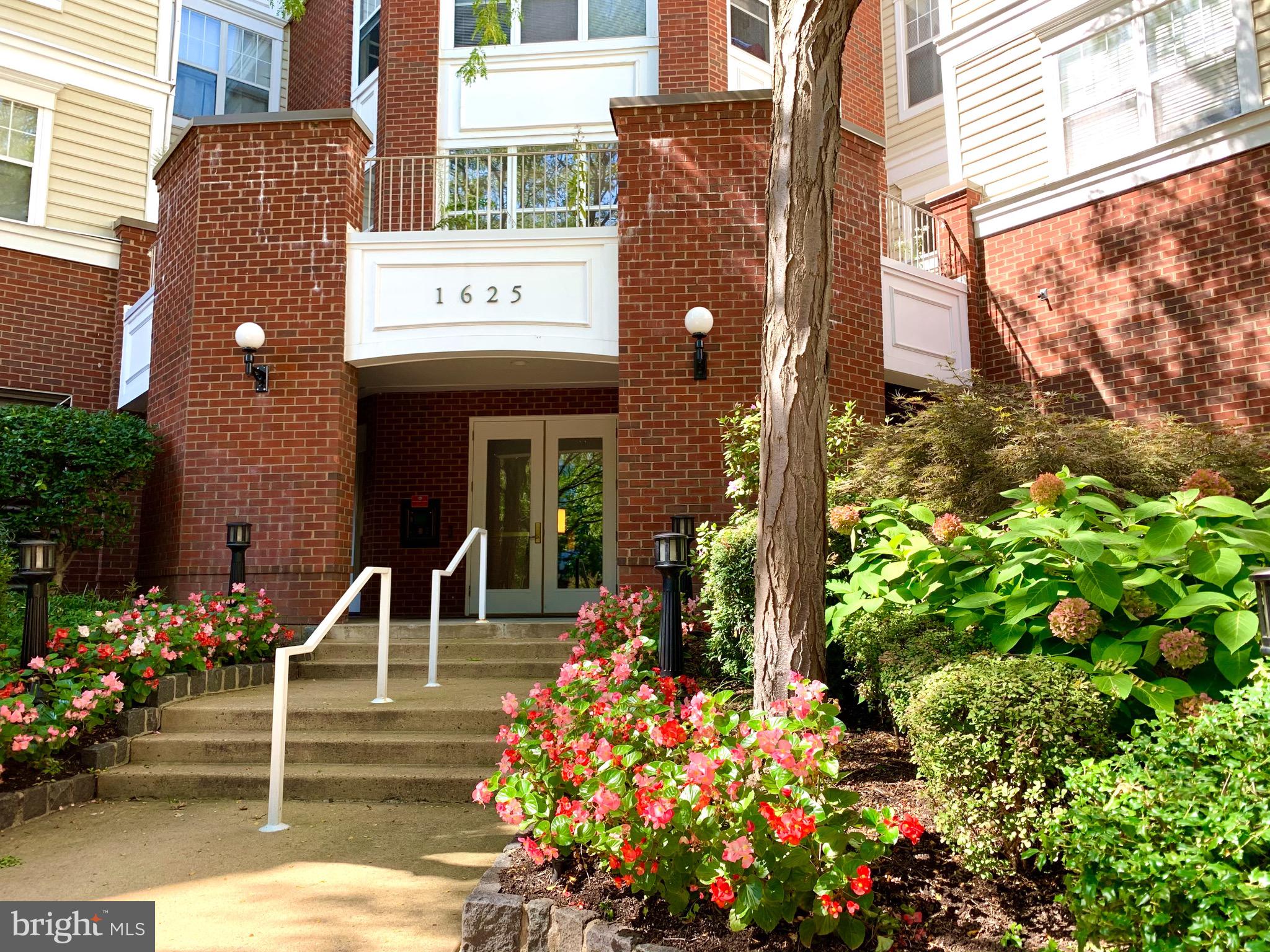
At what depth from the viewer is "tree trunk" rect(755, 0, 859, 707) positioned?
398 cm

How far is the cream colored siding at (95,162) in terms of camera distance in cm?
1184

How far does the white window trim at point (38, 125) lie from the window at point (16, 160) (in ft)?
0.15

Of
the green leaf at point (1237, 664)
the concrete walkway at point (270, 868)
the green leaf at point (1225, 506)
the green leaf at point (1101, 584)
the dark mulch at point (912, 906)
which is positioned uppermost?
the green leaf at point (1225, 506)

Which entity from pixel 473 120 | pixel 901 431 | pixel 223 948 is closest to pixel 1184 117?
pixel 901 431

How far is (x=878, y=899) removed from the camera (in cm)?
295

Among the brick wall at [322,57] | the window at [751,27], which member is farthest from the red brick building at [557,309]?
the brick wall at [322,57]

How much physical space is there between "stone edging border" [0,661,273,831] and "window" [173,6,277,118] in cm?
1157

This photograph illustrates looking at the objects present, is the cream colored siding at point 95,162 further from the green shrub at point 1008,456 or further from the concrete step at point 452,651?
Result: the green shrub at point 1008,456

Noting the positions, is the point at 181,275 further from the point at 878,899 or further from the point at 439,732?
the point at 878,899

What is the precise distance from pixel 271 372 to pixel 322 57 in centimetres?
856

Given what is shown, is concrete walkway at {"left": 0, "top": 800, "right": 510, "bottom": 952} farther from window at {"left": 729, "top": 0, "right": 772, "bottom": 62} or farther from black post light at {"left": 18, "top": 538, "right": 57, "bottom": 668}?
window at {"left": 729, "top": 0, "right": 772, "bottom": 62}

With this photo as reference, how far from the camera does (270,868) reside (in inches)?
163

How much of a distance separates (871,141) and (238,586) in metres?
7.24

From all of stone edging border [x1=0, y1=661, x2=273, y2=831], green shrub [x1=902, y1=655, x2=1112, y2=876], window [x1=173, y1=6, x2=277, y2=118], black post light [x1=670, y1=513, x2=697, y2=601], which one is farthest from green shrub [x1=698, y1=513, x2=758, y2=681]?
window [x1=173, y1=6, x2=277, y2=118]
